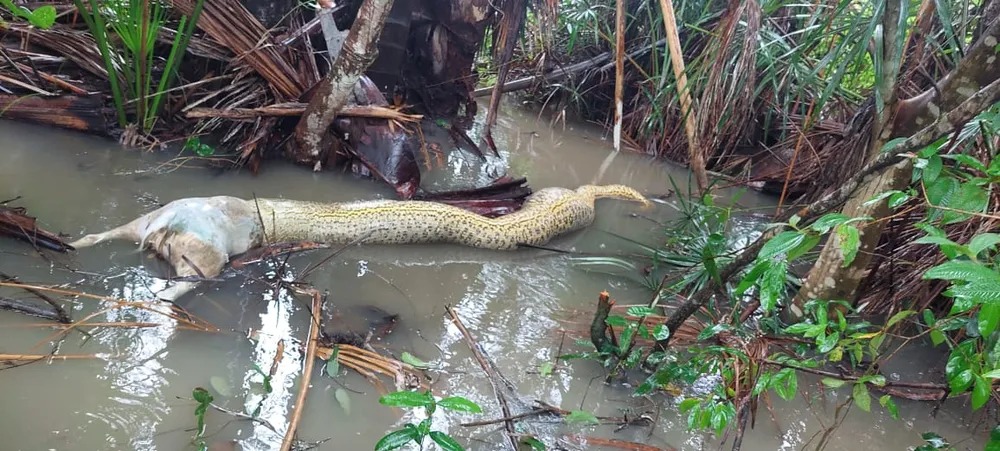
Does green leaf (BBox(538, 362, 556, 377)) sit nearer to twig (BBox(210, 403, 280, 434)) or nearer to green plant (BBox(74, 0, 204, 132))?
twig (BBox(210, 403, 280, 434))

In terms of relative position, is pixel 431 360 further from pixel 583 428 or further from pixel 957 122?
pixel 957 122

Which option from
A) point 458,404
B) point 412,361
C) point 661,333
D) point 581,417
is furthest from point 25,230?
point 661,333

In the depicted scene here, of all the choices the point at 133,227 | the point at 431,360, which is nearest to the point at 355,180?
the point at 133,227

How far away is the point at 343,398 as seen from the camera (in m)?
2.48

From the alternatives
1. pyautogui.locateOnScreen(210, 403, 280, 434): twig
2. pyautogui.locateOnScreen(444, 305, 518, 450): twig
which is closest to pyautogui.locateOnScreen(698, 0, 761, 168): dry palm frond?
pyautogui.locateOnScreen(444, 305, 518, 450): twig

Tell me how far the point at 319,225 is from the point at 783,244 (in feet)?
8.98

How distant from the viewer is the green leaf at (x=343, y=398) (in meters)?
2.45

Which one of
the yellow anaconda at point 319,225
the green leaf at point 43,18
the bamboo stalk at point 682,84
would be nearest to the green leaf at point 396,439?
the yellow anaconda at point 319,225

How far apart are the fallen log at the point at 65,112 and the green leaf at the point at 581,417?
388cm

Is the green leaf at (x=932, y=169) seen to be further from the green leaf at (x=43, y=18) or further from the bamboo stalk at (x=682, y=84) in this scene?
the green leaf at (x=43, y=18)

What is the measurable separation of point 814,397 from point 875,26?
1.75 m

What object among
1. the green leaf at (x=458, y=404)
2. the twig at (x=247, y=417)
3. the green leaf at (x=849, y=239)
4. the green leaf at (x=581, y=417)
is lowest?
the twig at (x=247, y=417)

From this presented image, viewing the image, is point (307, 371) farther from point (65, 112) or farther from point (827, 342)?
point (65, 112)

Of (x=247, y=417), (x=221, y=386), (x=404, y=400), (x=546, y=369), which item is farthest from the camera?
(x=546, y=369)
